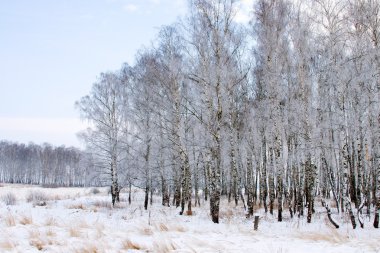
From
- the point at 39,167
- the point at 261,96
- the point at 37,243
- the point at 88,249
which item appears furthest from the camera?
the point at 39,167

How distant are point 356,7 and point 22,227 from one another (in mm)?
12543

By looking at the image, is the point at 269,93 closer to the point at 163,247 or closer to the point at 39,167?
the point at 163,247

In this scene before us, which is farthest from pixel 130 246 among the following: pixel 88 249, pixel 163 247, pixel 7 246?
pixel 7 246

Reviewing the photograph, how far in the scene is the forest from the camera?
12508 millimetres

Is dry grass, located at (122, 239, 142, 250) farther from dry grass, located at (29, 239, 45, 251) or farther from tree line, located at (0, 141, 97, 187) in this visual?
tree line, located at (0, 141, 97, 187)

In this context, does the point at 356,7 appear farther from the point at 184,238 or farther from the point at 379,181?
the point at 184,238

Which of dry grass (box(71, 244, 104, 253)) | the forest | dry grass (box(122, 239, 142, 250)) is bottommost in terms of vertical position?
dry grass (box(122, 239, 142, 250))

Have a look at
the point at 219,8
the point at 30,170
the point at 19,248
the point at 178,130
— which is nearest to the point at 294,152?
the point at 178,130

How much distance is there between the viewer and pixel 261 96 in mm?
19422

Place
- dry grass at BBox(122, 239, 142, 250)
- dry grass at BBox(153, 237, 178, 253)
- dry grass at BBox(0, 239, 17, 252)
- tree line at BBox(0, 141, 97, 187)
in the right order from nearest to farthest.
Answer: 1. dry grass at BBox(0, 239, 17, 252)
2. dry grass at BBox(153, 237, 178, 253)
3. dry grass at BBox(122, 239, 142, 250)
4. tree line at BBox(0, 141, 97, 187)

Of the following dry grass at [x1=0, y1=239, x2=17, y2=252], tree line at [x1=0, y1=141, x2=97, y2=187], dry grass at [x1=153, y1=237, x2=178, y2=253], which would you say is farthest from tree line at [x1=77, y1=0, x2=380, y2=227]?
tree line at [x1=0, y1=141, x2=97, y2=187]

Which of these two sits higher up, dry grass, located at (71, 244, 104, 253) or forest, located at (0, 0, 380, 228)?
forest, located at (0, 0, 380, 228)

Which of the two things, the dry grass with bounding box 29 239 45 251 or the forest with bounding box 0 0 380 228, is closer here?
the dry grass with bounding box 29 239 45 251

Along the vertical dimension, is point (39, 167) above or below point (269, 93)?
below
